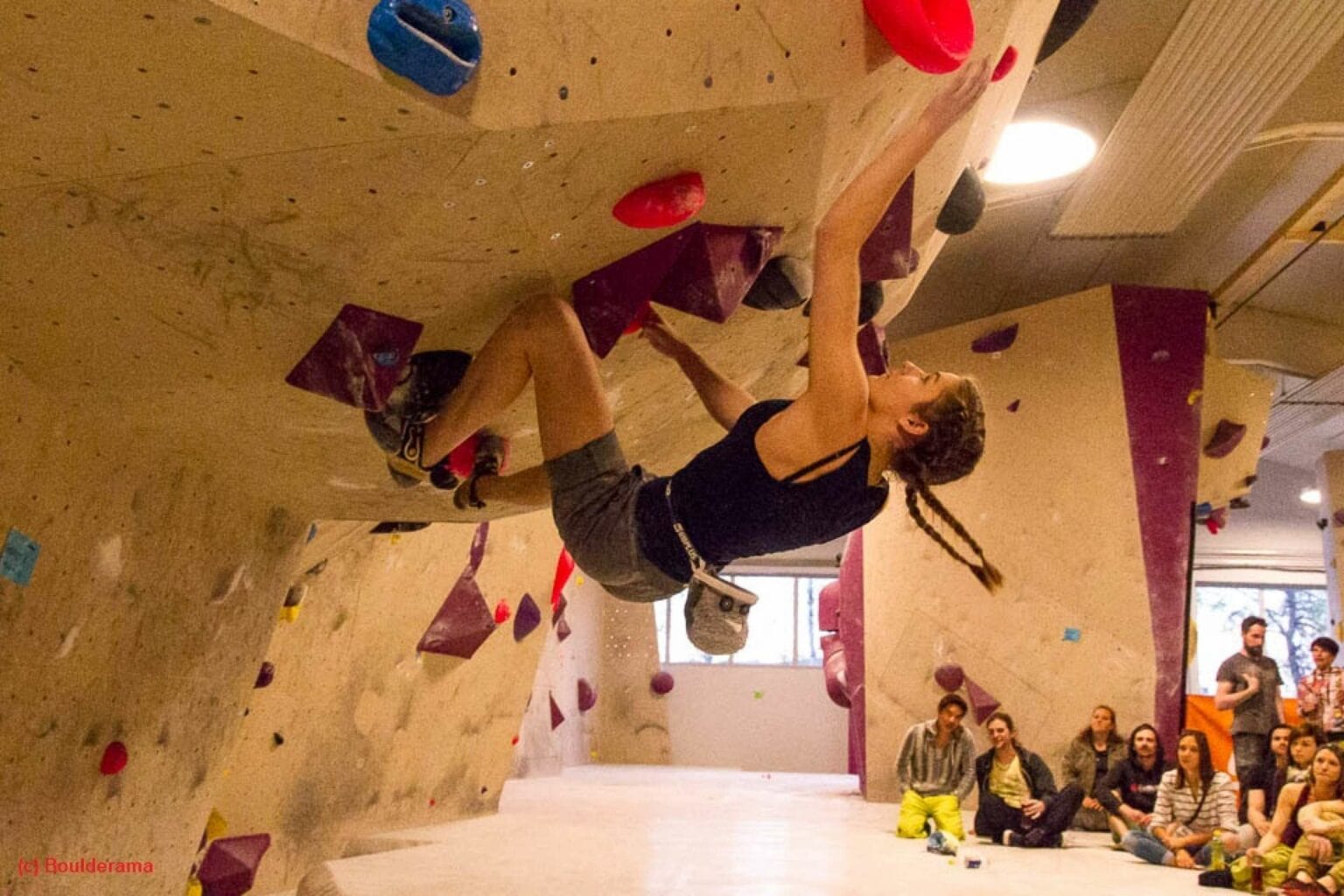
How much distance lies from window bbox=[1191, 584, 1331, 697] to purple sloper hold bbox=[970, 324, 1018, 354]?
664 cm

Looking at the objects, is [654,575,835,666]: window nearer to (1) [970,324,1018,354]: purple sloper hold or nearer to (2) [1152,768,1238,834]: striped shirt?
(1) [970,324,1018,354]: purple sloper hold

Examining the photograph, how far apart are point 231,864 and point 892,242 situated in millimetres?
2482

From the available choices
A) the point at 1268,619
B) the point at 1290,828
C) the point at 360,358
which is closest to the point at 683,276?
the point at 360,358

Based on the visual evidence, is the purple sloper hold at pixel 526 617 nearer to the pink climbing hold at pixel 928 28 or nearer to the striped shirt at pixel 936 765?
the striped shirt at pixel 936 765

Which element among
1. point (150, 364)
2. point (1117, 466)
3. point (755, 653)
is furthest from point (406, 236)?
point (755, 653)

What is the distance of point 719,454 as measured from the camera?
183 centimetres

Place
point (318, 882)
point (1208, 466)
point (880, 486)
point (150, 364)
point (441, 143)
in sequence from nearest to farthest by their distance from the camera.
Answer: point (441, 143) → point (150, 364) → point (880, 486) → point (318, 882) → point (1208, 466)

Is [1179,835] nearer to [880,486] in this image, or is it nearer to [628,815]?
[628,815]

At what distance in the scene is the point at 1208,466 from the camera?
6598mm

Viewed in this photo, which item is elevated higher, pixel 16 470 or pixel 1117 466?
pixel 1117 466

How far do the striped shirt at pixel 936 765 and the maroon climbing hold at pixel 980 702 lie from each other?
3.52 feet

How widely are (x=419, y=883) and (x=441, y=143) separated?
2313mm

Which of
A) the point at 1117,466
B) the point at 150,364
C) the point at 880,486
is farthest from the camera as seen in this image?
the point at 1117,466

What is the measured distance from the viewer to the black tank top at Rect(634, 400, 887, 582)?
5.88ft
